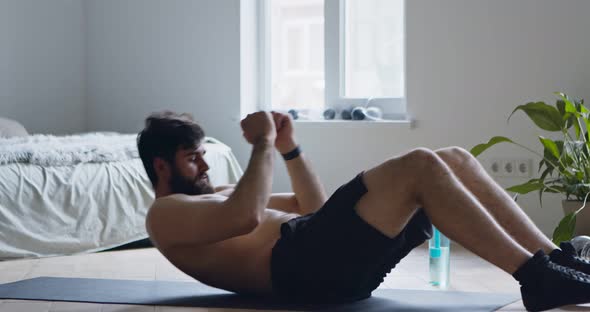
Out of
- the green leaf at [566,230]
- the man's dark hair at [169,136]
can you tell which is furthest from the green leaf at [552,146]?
the man's dark hair at [169,136]

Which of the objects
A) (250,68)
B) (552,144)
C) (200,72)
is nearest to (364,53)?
(250,68)

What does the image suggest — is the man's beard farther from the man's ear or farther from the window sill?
the window sill

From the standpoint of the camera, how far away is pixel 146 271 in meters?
3.05

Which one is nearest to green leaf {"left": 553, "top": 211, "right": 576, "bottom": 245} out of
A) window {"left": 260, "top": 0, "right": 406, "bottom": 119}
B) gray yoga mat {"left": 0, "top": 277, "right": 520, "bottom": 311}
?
gray yoga mat {"left": 0, "top": 277, "right": 520, "bottom": 311}

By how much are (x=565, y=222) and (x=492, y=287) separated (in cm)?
45

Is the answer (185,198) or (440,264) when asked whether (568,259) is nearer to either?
(440,264)

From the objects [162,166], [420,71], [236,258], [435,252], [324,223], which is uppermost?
[420,71]

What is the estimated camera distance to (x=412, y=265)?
3203 mm

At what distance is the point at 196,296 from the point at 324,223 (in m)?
0.60

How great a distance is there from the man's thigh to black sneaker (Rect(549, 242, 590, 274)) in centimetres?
37

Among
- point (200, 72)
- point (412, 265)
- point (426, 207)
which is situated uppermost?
point (200, 72)

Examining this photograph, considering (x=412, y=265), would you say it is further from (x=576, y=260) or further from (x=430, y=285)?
(x=576, y=260)

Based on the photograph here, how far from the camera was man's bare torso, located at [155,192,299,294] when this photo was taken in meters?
2.12

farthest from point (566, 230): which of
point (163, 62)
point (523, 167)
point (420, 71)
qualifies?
point (163, 62)
